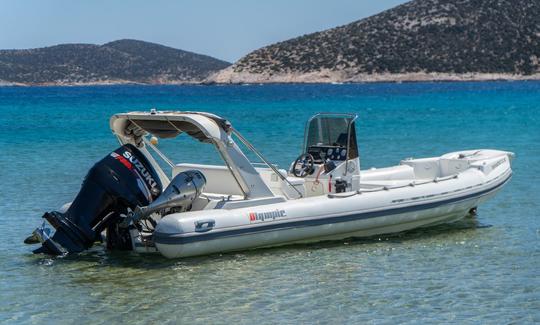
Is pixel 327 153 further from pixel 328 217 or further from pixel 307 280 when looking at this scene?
pixel 307 280

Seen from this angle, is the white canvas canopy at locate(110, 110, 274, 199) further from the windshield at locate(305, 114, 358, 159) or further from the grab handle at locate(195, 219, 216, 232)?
the windshield at locate(305, 114, 358, 159)

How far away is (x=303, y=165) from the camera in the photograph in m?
13.3

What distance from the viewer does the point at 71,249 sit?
36.9 feet

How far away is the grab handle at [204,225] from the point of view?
1110 cm

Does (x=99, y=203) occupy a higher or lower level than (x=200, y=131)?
lower

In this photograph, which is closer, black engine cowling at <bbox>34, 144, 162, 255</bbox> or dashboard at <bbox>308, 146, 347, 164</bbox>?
black engine cowling at <bbox>34, 144, 162, 255</bbox>

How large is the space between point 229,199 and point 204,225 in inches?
38.4

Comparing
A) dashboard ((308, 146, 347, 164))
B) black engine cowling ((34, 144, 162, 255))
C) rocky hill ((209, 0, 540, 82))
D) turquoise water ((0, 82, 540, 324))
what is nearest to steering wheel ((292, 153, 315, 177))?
dashboard ((308, 146, 347, 164))

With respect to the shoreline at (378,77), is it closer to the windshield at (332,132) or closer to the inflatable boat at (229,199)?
the windshield at (332,132)

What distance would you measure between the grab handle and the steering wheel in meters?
2.37

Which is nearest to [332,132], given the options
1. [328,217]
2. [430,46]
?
[328,217]

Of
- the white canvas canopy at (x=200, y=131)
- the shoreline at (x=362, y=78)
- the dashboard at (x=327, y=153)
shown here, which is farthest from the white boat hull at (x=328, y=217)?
the shoreline at (x=362, y=78)

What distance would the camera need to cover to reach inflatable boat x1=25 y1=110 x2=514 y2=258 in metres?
11.2

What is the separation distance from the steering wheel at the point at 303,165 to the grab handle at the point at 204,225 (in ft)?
7.76
